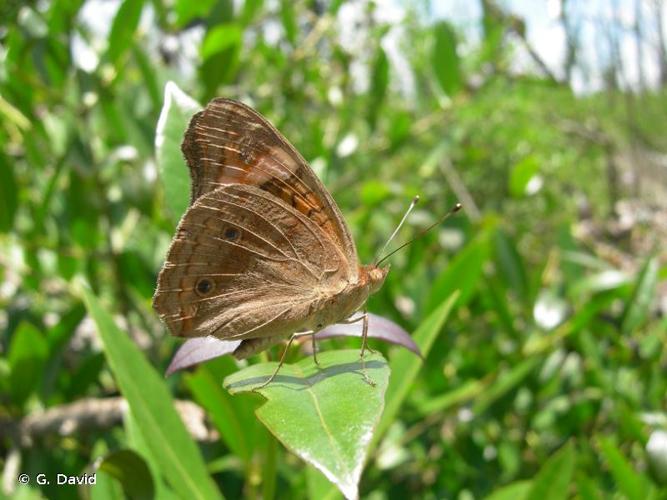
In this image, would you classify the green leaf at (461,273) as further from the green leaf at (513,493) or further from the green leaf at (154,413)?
the green leaf at (154,413)

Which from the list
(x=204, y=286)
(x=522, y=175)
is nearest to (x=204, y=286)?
(x=204, y=286)

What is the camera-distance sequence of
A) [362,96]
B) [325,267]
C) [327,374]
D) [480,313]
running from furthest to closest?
[362,96] → [480,313] → [325,267] → [327,374]

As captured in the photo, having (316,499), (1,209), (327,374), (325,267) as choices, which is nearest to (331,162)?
(1,209)

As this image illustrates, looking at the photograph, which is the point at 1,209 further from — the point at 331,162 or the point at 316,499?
the point at 316,499

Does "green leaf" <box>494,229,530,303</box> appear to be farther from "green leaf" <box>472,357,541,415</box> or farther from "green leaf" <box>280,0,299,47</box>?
"green leaf" <box>280,0,299,47</box>

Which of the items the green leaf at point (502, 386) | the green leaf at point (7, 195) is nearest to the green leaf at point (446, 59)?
the green leaf at point (502, 386)

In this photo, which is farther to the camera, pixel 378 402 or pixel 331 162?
pixel 331 162

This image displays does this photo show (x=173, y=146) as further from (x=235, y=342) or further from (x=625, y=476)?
(x=625, y=476)
